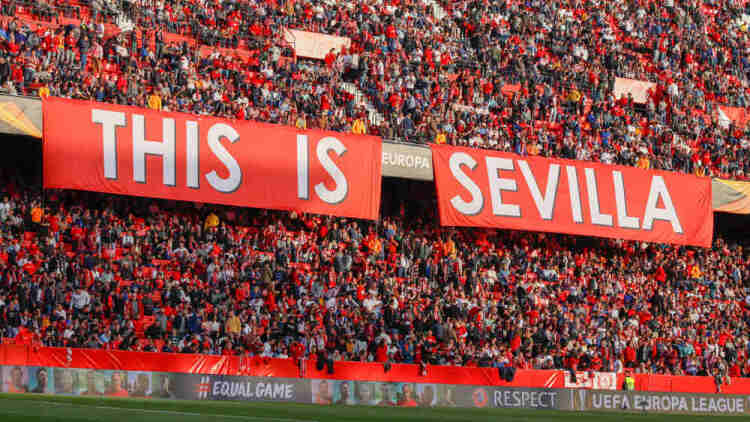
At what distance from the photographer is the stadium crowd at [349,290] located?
23469 millimetres

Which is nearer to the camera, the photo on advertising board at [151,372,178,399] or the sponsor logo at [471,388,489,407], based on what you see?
the photo on advertising board at [151,372,178,399]

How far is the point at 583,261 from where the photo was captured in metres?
31.5

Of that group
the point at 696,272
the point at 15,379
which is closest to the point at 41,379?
the point at 15,379

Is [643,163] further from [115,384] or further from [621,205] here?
[115,384]

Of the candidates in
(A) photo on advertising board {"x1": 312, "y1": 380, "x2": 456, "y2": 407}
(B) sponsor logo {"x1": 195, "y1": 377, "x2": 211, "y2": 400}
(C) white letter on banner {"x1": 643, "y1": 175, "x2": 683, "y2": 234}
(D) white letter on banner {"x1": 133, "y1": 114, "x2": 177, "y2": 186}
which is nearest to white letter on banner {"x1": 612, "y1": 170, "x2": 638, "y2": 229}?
(C) white letter on banner {"x1": 643, "y1": 175, "x2": 683, "y2": 234}

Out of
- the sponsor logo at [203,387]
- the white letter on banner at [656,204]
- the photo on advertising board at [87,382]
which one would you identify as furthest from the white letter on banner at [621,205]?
the photo on advertising board at [87,382]

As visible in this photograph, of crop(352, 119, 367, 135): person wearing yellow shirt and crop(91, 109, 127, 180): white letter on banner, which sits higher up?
crop(352, 119, 367, 135): person wearing yellow shirt

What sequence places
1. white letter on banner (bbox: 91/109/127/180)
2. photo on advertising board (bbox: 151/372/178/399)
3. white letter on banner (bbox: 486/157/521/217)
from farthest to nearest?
white letter on banner (bbox: 486/157/521/217)
white letter on banner (bbox: 91/109/127/180)
photo on advertising board (bbox: 151/372/178/399)

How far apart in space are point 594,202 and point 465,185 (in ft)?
14.2

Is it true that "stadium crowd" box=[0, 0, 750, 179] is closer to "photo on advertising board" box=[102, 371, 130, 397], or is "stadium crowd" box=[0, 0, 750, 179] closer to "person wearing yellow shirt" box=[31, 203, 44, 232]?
"person wearing yellow shirt" box=[31, 203, 44, 232]

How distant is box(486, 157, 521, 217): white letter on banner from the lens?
29.9 m

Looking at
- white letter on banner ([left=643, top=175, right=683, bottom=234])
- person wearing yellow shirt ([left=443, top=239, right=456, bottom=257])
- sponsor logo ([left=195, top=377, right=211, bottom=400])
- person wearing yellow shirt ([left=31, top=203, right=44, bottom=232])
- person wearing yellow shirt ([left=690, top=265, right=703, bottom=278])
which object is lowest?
sponsor logo ([left=195, top=377, right=211, bottom=400])

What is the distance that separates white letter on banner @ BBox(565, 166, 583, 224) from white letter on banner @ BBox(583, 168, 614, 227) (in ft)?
1.23

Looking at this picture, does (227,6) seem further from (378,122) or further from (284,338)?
(284,338)
